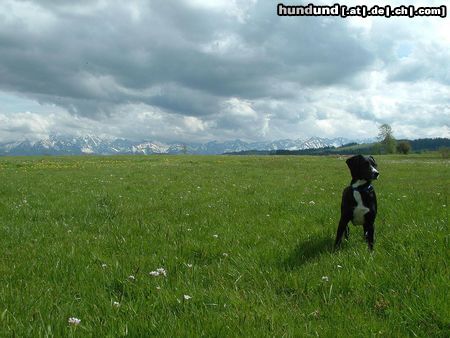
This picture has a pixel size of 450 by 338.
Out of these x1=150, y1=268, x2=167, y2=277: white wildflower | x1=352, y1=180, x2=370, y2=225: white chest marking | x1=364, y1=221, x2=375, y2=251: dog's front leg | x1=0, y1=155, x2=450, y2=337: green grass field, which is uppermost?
x1=352, y1=180, x2=370, y2=225: white chest marking

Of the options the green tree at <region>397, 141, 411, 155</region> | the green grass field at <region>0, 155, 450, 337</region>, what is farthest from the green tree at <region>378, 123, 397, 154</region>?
the green grass field at <region>0, 155, 450, 337</region>

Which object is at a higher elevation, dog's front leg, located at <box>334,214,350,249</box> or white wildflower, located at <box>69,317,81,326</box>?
dog's front leg, located at <box>334,214,350,249</box>

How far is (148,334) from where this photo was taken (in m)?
3.48

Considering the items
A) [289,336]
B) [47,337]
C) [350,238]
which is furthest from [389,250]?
[47,337]

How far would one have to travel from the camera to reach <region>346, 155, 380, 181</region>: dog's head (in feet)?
18.9

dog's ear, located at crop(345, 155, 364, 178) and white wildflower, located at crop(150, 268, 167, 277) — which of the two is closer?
white wildflower, located at crop(150, 268, 167, 277)

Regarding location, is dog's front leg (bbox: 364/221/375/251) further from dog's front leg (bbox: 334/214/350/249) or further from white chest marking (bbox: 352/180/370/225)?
dog's front leg (bbox: 334/214/350/249)

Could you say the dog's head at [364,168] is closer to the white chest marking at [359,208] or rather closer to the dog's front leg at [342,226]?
the white chest marking at [359,208]

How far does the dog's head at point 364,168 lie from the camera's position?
5766mm

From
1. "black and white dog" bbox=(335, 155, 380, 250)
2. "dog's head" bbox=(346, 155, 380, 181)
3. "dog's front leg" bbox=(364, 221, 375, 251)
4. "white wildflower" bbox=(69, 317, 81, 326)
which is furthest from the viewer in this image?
"dog's front leg" bbox=(364, 221, 375, 251)

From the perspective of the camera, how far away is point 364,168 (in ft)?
19.2

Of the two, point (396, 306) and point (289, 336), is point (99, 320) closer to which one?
point (289, 336)

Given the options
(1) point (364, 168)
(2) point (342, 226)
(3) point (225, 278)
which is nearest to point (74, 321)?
(3) point (225, 278)

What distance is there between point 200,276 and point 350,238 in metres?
3.48
